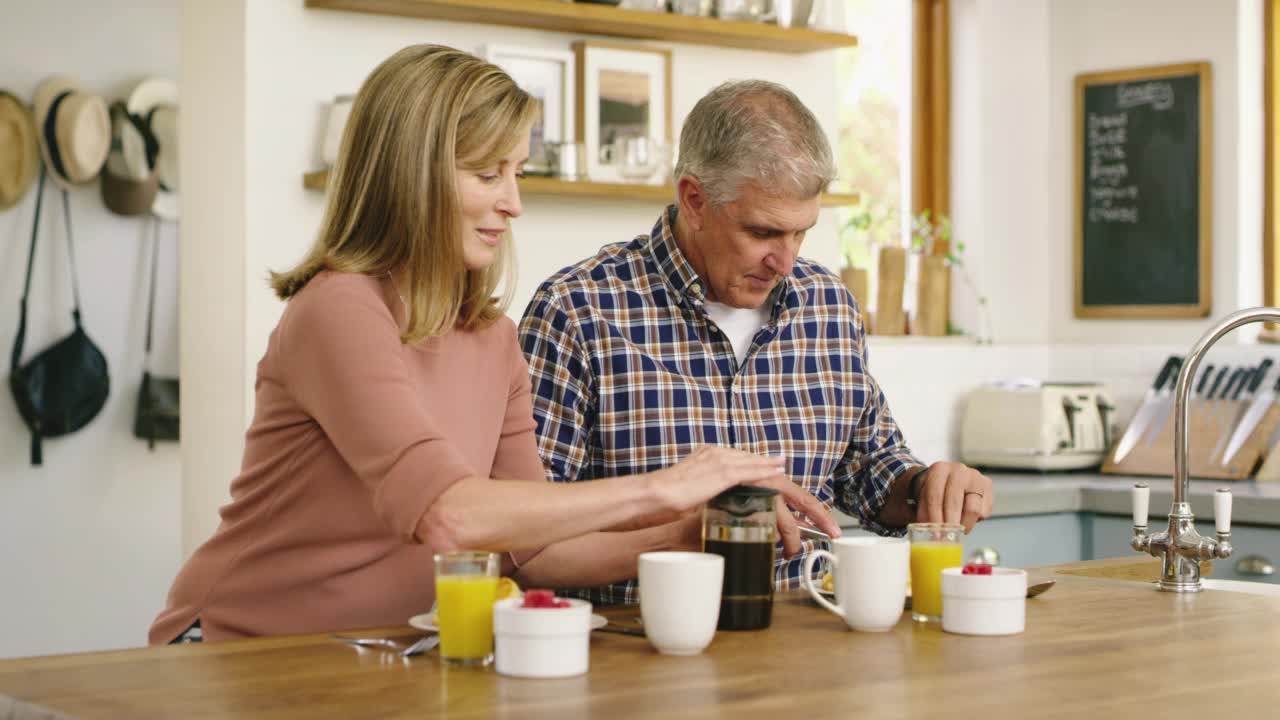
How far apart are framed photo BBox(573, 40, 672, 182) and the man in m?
1.17

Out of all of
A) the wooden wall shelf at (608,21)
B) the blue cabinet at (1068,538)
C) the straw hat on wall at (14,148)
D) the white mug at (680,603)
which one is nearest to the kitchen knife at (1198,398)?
the blue cabinet at (1068,538)

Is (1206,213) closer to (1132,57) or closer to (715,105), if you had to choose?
(1132,57)

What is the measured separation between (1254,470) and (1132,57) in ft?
4.35

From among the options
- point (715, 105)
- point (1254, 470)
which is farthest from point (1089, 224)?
point (715, 105)

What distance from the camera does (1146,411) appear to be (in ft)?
14.9

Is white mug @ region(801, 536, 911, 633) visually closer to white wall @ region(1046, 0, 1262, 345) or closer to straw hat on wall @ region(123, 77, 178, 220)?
white wall @ region(1046, 0, 1262, 345)

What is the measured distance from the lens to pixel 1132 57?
15.8ft

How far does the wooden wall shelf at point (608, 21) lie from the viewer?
356cm

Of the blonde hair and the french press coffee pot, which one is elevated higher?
the blonde hair

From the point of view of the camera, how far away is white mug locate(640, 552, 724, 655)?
65.2 inches

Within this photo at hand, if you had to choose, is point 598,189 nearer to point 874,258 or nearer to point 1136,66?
point 874,258

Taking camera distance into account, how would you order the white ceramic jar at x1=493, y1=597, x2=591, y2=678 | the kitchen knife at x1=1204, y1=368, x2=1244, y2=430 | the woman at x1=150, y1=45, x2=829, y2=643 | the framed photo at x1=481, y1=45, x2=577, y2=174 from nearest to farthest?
the white ceramic jar at x1=493, y1=597, x2=591, y2=678, the woman at x1=150, y1=45, x2=829, y2=643, the framed photo at x1=481, y1=45, x2=577, y2=174, the kitchen knife at x1=1204, y1=368, x2=1244, y2=430

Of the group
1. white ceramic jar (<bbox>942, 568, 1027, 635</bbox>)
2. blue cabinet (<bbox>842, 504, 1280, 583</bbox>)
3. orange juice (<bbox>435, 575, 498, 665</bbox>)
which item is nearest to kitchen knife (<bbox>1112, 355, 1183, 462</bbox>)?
blue cabinet (<bbox>842, 504, 1280, 583</bbox>)

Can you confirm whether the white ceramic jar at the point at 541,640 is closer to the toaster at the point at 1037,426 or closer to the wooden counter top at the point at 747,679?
the wooden counter top at the point at 747,679
